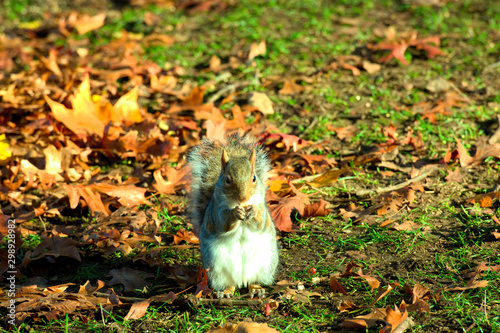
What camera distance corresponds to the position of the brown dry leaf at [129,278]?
2.73 m

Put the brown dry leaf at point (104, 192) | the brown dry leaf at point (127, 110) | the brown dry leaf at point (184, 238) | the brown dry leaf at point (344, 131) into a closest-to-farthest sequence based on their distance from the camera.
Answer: the brown dry leaf at point (184, 238) < the brown dry leaf at point (104, 192) < the brown dry leaf at point (344, 131) < the brown dry leaf at point (127, 110)

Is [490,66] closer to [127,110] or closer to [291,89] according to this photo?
[291,89]

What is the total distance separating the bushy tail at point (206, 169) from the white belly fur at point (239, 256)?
14.6 inches

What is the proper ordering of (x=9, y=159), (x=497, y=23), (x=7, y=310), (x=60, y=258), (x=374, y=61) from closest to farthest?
(x=7, y=310), (x=60, y=258), (x=9, y=159), (x=374, y=61), (x=497, y=23)

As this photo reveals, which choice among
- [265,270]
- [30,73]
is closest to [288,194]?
[265,270]

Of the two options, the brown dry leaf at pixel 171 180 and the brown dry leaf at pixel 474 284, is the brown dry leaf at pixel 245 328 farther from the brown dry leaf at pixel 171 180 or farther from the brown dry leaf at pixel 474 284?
the brown dry leaf at pixel 171 180

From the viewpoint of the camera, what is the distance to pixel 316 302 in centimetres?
251

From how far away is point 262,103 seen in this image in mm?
4469

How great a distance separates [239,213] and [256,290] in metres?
0.43

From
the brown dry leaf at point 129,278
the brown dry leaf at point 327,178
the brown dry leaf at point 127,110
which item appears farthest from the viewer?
the brown dry leaf at point 127,110

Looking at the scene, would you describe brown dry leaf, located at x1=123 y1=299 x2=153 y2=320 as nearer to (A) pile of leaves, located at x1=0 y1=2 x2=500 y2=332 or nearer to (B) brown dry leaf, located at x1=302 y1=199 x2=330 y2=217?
(A) pile of leaves, located at x1=0 y1=2 x2=500 y2=332

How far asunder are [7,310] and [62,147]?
1735 mm

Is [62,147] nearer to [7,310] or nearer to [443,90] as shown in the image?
[7,310]

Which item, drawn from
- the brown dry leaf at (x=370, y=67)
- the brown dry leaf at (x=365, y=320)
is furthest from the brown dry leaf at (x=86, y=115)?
the brown dry leaf at (x=365, y=320)
